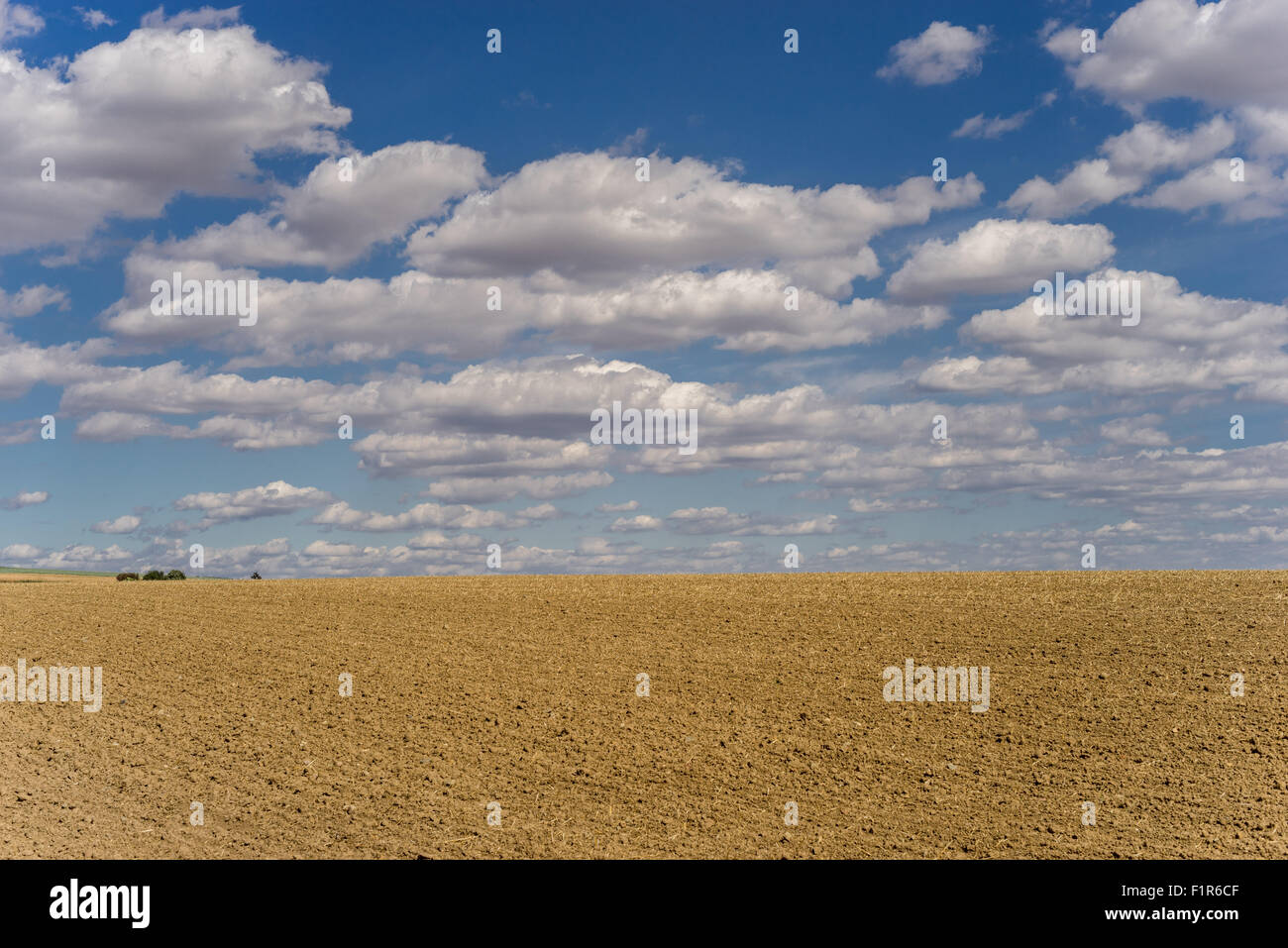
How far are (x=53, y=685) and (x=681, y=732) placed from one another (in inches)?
653

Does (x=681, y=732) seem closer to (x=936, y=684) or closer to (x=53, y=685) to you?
(x=936, y=684)

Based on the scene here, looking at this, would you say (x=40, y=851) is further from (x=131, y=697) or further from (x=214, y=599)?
(x=214, y=599)

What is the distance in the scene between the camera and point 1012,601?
29.1 meters

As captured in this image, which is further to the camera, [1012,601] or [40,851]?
[1012,601]

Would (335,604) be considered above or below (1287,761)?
above

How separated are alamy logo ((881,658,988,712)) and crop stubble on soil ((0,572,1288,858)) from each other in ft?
1.31
